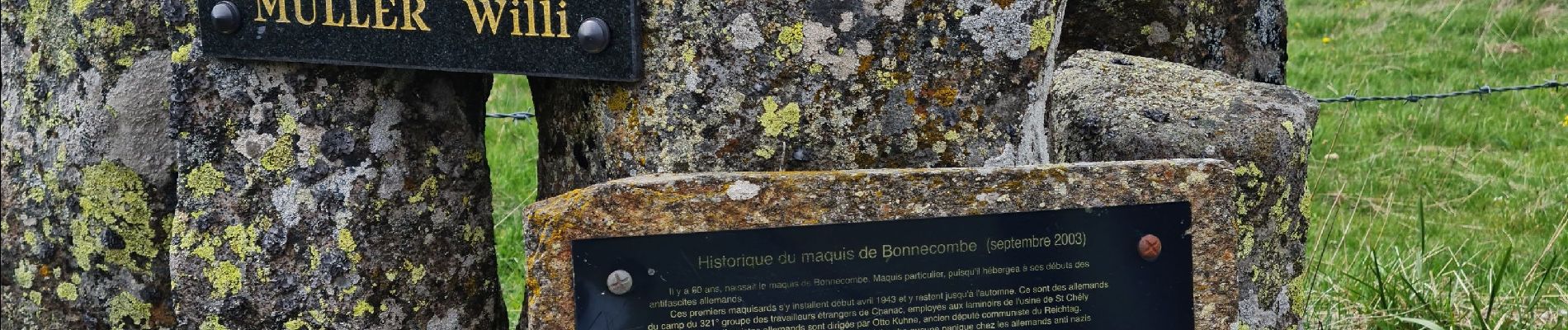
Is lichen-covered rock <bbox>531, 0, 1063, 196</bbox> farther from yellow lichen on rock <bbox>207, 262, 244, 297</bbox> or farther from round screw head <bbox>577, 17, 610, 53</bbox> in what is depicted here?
yellow lichen on rock <bbox>207, 262, 244, 297</bbox>

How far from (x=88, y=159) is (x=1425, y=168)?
16.1 feet

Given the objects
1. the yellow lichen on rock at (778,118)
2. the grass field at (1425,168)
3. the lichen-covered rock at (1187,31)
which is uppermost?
the lichen-covered rock at (1187,31)

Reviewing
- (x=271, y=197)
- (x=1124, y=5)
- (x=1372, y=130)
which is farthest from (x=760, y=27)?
(x=1372, y=130)

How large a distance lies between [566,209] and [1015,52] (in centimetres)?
94

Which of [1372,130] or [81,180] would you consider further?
[1372,130]

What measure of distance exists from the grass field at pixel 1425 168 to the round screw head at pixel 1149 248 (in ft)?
5.60

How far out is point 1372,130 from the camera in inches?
265

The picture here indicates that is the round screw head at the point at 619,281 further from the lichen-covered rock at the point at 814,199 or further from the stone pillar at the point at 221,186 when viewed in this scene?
the stone pillar at the point at 221,186

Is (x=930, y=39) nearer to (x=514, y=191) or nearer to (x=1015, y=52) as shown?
(x=1015, y=52)

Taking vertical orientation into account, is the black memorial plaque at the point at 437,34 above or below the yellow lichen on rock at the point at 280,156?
above

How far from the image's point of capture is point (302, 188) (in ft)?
10.6

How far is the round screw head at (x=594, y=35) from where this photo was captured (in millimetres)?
2873

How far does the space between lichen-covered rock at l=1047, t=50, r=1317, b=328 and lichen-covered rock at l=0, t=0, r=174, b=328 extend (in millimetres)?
2151

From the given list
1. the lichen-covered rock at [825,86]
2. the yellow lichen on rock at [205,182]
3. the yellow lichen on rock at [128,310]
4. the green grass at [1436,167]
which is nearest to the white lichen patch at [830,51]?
the lichen-covered rock at [825,86]
